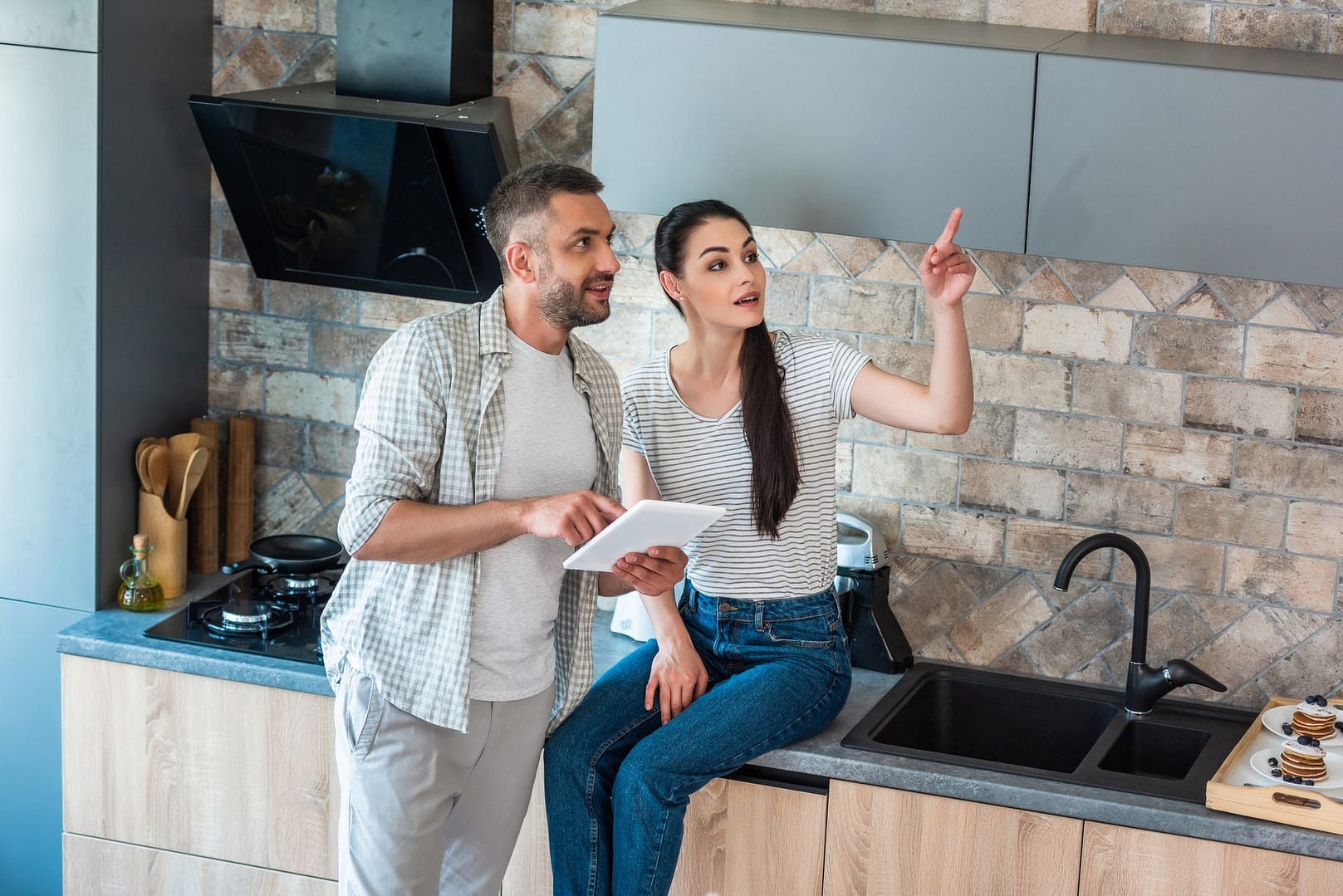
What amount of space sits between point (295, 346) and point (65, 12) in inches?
33.9

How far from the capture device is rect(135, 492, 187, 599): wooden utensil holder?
3.14 m

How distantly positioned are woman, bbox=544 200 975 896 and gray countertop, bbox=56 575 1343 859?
91 millimetres

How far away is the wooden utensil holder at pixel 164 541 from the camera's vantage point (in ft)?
10.3

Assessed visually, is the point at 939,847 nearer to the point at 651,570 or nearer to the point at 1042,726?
the point at 1042,726

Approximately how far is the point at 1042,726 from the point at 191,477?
74.6 inches

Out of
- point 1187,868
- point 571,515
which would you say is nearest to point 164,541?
point 571,515

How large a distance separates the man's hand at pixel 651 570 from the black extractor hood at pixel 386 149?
3.09ft

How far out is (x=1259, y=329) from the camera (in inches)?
109

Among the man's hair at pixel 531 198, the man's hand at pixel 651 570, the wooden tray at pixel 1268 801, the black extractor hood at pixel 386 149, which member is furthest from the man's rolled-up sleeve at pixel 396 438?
the wooden tray at pixel 1268 801

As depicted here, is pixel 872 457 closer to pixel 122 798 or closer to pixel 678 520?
pixel 678 520

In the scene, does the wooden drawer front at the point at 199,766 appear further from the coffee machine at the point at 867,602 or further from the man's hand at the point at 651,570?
the coffee machine at the point at 867,602

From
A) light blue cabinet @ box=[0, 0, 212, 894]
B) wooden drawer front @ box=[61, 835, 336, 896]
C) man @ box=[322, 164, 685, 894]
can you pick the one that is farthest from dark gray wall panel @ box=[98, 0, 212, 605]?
man @ box=[322, 164, 685, 894]

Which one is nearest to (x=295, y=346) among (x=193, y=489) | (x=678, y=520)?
(x=193, y=489)

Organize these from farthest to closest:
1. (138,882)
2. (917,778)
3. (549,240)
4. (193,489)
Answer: (193,489)
(138,882)
(917,778)
(549,240)
